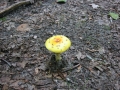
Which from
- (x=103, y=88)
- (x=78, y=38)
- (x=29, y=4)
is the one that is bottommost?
(x=103, y=88)

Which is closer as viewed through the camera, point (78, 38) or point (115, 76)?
point (115, 76)

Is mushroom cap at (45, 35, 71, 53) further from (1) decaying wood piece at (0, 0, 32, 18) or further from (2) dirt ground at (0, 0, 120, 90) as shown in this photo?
(1) decaying wood piece at (0, 0, 32, 18)

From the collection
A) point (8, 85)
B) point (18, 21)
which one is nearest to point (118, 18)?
point (18, 21)

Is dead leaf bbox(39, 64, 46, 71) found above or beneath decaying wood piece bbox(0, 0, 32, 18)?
beneath

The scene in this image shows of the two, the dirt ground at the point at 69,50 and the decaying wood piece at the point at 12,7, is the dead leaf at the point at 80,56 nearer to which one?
the dirt ground at the point at 69,50

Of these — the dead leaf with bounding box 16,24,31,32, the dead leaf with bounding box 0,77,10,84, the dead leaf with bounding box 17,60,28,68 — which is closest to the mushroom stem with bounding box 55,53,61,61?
the dead leaf with bounding box 17,60,28,68

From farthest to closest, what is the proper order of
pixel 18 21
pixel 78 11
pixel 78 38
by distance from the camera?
1. pixel 78 11
2. pixel 18 21
3. pixel 78 38

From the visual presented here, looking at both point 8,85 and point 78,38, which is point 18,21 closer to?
point 78,38

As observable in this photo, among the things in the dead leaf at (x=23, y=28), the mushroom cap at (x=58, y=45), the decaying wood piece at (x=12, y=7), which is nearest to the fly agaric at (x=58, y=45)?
the mushroom cap at (x=58, y=45)
